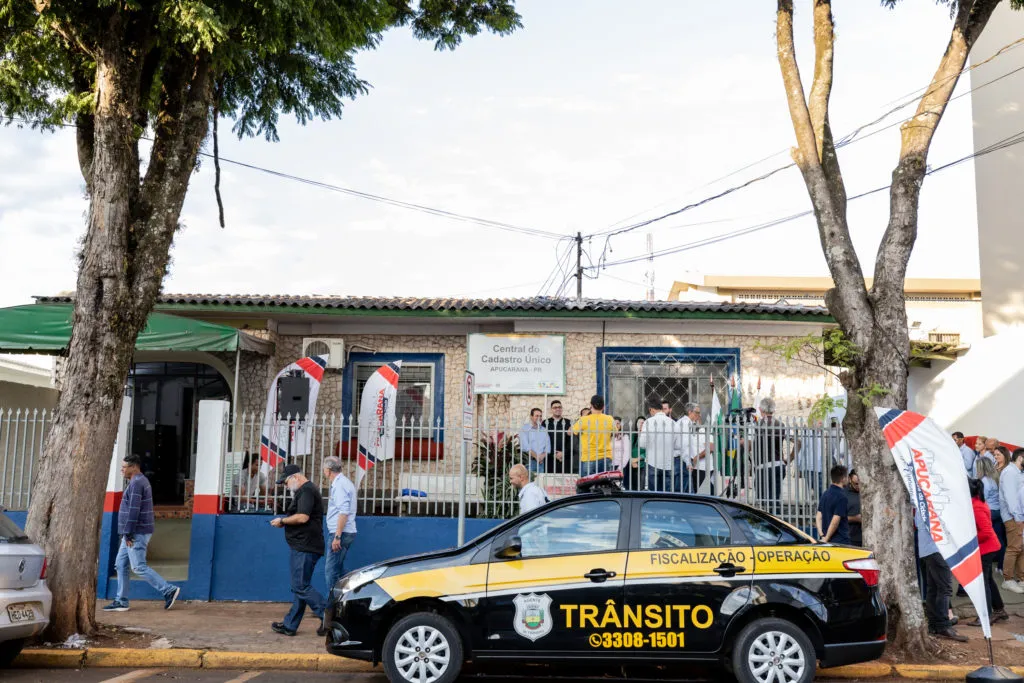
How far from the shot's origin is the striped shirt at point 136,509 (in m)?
9.59

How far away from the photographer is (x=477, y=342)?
13.8 metres

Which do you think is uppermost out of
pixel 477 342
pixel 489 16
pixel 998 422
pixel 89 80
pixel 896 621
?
pixel 489 16

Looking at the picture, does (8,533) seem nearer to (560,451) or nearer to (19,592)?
(19,592)

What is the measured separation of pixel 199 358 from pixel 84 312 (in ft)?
20.8

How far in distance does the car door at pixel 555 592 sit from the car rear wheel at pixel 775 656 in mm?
979

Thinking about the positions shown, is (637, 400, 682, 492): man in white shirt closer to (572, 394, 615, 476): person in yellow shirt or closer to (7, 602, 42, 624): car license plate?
(572, 394, 615, 476): person in yellow shirt

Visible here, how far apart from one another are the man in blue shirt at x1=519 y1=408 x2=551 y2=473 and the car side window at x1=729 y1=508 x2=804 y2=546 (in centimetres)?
389

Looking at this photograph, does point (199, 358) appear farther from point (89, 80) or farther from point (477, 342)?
point (89, 80)

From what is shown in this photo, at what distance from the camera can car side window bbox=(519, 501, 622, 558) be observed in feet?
22.4

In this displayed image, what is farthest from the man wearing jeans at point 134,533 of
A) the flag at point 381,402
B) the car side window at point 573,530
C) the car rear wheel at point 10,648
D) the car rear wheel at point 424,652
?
the car side window at point 573,530

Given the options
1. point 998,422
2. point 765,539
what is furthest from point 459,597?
point 998,422

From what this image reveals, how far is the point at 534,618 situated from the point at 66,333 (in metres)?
8.05

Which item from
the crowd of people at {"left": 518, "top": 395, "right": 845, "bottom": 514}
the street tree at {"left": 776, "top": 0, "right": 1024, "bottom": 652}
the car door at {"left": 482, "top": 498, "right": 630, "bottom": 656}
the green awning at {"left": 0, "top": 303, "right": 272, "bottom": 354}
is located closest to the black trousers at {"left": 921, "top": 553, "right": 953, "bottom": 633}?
the street tree at {"left": 776, "top": 0, "right": 1024, "bottom": 652}

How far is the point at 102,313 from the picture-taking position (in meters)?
8.36
